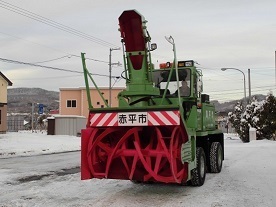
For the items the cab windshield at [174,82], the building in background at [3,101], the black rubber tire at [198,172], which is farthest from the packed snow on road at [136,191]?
the building in background at [3,101]

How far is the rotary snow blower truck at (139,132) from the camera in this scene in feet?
23.8

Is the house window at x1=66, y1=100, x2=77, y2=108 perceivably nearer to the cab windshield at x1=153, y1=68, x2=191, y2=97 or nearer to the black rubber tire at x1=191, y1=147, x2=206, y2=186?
the cab windshield at x1=153, y1=68, x2=191, y2=97

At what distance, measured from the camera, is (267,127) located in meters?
30.2

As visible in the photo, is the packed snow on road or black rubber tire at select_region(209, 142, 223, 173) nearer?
the packed snow on road

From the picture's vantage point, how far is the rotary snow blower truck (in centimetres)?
725

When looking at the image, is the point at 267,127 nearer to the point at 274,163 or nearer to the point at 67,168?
the point at 274,163

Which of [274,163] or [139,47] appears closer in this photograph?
[139,47]

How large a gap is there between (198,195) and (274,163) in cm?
666

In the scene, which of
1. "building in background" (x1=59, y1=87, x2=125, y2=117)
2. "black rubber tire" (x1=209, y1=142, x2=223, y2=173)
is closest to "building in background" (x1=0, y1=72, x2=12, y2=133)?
"building in background" (x1=59, y1=87, x2=125, y2=117)

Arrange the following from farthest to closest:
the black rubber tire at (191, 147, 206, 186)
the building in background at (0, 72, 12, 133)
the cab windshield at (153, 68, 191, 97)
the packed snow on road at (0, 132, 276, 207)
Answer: the building in background at (0, 72, 12, 133) → the cab windshield at (153, 68, 191, 97) → the black rubber tire at (191, 147, 206, 186) → the packed snow on road at (0, 132, 276, 207)

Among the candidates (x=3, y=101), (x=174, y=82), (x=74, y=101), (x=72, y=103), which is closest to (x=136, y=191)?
(x=174, y=82)

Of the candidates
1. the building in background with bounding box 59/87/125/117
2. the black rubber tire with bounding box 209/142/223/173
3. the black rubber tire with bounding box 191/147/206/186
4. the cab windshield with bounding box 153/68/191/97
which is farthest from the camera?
the building in background with bounding box 59/87/125/117

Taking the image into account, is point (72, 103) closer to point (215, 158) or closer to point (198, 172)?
point (215, 158)

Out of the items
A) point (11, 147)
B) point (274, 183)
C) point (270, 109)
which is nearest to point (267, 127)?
point (270, 109)
